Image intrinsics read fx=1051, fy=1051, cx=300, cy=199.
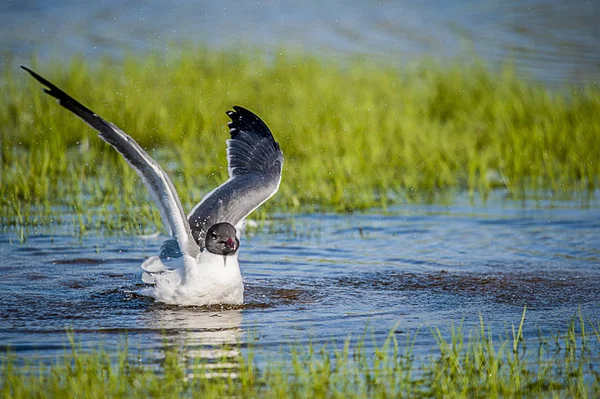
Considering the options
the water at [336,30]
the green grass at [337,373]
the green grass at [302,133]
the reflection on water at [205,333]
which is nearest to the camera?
the green grass at [337,373]

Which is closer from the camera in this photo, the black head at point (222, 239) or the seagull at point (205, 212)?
the seagull at point (205, 212)

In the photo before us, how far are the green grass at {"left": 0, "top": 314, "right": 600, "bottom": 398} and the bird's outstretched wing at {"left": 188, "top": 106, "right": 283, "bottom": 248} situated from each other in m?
1.68

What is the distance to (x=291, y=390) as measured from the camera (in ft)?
14.8

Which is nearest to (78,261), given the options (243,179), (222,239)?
(243,179)

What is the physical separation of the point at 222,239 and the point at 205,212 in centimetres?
68

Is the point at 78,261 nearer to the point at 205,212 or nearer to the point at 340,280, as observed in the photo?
the point at 205,212

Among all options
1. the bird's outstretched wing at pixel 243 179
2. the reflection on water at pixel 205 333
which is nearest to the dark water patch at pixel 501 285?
the bird's outstretched wing at pixel 243 179

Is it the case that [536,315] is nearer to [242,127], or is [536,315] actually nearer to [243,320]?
[243,320]

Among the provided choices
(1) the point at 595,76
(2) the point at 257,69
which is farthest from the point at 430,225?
(1) the point at 595,76

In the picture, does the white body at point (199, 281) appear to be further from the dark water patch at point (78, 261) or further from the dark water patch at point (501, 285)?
the dark water patch at point (78, 261)

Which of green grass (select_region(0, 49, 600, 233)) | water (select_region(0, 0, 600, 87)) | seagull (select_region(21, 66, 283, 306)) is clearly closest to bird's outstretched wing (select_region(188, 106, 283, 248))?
seagull (select_region(21, 66, 283, 306))

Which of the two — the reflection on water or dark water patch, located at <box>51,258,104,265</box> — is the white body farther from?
dark water patch, located at <box>51,258,104,265</box>

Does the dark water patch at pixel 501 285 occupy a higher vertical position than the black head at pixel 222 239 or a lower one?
lower

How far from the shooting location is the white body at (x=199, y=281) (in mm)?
6213
